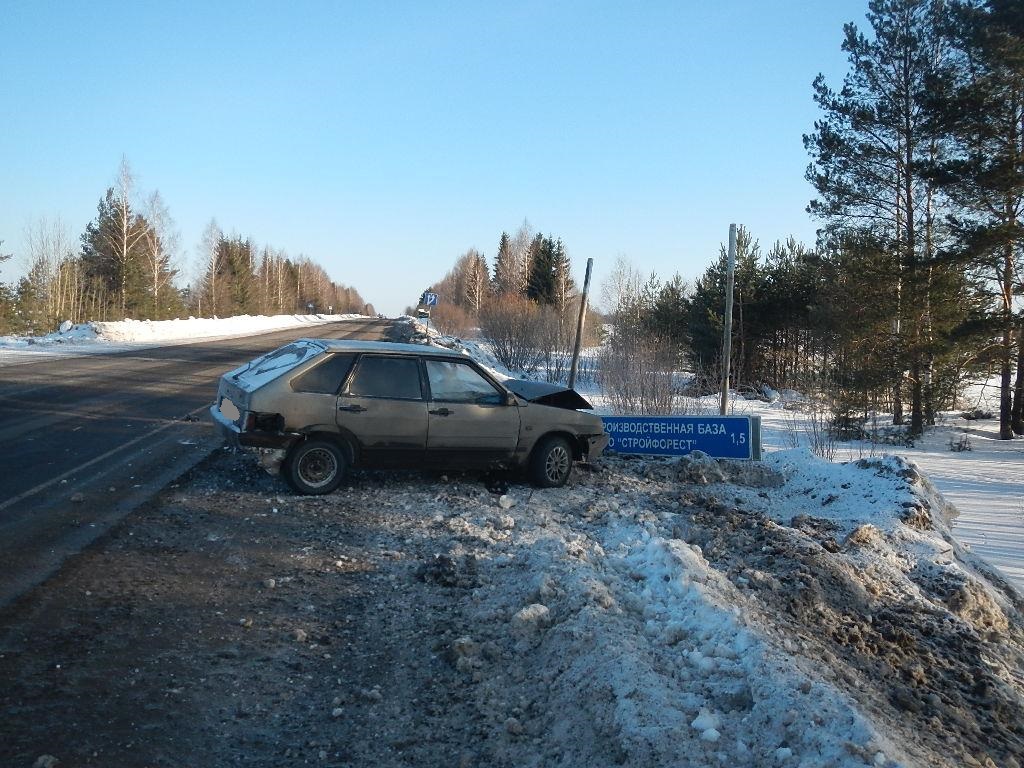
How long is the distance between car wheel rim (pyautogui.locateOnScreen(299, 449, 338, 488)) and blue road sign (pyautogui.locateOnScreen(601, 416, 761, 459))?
444 centimetres

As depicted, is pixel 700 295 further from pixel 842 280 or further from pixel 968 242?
pixel 968 242

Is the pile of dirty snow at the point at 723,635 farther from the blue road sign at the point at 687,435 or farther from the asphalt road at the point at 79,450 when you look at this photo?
the asphalt road at the point at 79,450

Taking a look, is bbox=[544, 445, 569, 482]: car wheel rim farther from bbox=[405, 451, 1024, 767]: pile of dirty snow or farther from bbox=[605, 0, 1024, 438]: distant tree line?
bbox=[605, 0, 1024, 438]: distant tree line

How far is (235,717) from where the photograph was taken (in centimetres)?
346

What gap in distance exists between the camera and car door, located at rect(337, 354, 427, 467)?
7.37m

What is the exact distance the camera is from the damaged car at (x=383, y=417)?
23.3ft

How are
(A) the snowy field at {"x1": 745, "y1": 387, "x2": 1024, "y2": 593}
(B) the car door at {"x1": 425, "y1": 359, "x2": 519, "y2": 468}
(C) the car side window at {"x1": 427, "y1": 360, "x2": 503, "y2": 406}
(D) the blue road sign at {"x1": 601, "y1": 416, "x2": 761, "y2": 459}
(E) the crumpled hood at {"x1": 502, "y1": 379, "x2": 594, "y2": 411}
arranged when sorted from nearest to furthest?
(B) the car door at {"x1": 425, "y1": 359, "x2": 519, "y2": 468}, (C) the car side window at {"x1": 427, "y1": 360, "x2": 503, "y2": 406}, (E) the crumpled hood at {"x1": 502, "y1": 379, "x2": 594, "y2": 411}, (A) the snowy field at {"x1": 745, "y1": 387, "x2": 1024, "y2": 593}, (D) the blue road sign at {"x1": 601, "y1": 416, "x2": 761, "y2": 459}

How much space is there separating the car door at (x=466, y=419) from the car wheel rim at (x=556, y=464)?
1.61 feet

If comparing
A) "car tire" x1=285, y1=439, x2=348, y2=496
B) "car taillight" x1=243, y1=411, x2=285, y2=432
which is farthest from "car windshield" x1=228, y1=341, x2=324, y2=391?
"car tire" x1=285, y1=439, x2=348, y2=496

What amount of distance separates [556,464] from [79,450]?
5.50 metres

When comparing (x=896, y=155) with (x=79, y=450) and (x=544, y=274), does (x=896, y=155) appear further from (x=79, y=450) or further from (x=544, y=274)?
(x=544, y=274)

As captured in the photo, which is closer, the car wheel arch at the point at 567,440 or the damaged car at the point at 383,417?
the damaged car at the point at 383,417

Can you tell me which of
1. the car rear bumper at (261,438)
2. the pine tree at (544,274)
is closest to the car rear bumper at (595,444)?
the car rear bumper at (261,438)

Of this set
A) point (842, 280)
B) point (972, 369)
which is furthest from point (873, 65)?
point (972, 369)
